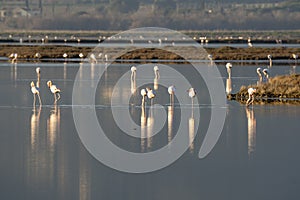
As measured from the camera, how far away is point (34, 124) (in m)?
19.0

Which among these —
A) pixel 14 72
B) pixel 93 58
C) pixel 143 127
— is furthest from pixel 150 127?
pixel 93 58

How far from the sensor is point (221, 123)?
1988 centimetres

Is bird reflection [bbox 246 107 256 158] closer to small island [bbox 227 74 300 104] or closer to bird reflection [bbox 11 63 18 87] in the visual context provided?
small island [bbox 227 74 300 104]

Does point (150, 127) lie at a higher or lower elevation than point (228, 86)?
lower

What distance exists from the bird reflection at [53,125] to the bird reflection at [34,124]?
0.24 metres

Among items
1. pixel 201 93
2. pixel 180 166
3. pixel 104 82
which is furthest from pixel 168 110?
pixel 104 82

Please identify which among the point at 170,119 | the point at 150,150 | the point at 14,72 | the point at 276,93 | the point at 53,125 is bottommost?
the point at 150,150

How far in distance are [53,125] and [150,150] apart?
3.63 meters

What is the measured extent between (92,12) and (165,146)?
155069 millimetres

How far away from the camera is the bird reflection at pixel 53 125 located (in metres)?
17.0

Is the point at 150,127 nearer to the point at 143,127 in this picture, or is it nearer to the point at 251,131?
the point at 143,127

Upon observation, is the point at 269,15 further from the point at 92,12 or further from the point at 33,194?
the point at 33,194

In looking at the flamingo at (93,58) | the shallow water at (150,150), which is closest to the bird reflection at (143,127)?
the shallow water at (150,150)

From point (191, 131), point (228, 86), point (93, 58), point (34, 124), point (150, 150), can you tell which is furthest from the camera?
point (93, 58)
